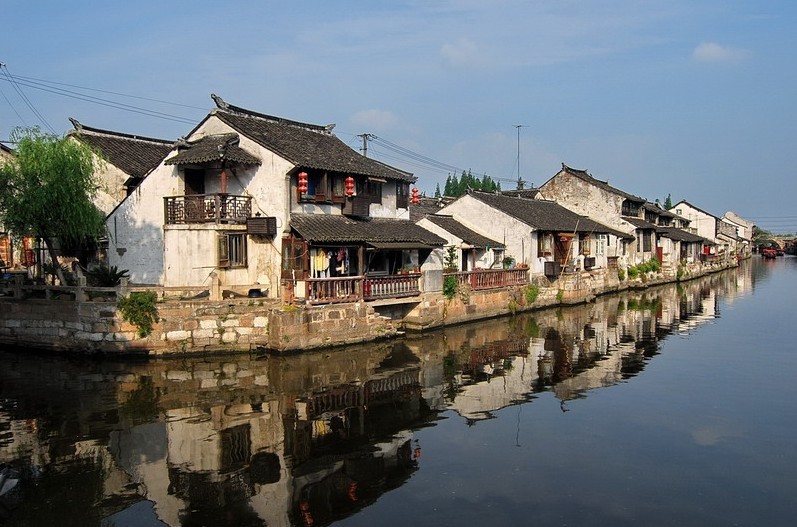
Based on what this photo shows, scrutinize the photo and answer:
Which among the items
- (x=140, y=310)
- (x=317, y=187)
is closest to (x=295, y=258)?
(x=317, y=187)

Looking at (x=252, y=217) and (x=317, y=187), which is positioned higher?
(x=317, y=187)


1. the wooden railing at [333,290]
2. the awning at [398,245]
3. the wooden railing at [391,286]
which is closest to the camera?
the wooden railing at [333,290]

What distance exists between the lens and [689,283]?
59.8 m

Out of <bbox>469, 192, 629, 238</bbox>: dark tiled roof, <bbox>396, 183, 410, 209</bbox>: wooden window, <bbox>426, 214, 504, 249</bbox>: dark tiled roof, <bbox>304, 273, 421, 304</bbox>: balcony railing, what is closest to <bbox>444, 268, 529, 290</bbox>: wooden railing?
<bbox>426, 214, 504, 249</bbox>: dark tiled roof

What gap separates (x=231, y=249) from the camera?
25.2 meters

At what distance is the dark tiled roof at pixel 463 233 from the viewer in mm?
38272

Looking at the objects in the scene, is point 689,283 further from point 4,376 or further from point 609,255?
point 4,376

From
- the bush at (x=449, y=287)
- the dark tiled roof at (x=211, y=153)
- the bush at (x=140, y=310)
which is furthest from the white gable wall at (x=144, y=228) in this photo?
the bush at (x=449, y=287)

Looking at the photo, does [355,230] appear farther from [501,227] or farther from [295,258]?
[501,227]

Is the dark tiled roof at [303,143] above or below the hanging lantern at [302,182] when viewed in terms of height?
above

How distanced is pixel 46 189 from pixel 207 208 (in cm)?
617

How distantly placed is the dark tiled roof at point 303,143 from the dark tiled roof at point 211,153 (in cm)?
75

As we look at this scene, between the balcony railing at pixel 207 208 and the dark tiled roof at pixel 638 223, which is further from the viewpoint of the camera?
the dark tiled roof at pixel 638 223

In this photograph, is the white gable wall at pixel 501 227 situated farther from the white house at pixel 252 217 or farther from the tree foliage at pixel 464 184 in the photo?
the tree foliage at pixel 464 184
